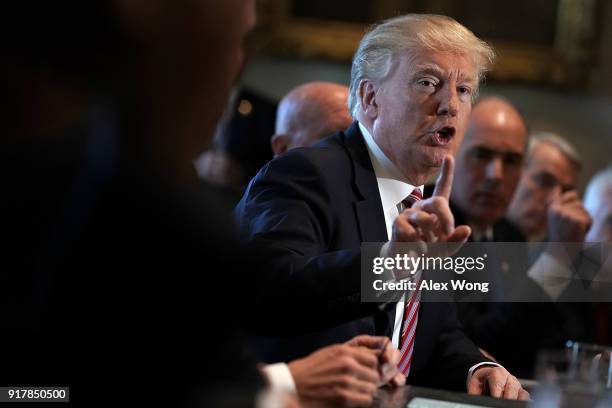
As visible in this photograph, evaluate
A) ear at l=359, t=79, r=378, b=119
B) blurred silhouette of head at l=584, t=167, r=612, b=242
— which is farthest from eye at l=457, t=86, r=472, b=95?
blurred silhouette of head at l=584, t=167, r=612, b=242

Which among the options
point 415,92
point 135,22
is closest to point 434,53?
point 415,92

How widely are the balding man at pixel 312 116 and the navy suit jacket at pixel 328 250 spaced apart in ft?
3.16

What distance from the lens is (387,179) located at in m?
2.26

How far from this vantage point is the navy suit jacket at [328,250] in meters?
1.81

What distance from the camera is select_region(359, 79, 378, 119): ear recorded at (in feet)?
7.98

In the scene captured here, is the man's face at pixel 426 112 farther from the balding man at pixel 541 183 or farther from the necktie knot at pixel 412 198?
the balding man at pixel 541 183

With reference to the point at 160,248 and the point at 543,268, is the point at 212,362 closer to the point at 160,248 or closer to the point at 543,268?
the point at 160,248

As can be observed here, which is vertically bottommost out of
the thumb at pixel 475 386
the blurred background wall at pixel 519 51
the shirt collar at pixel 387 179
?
the thumb at pixel 475 386

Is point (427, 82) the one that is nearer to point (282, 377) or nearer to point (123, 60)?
point (282, 377)

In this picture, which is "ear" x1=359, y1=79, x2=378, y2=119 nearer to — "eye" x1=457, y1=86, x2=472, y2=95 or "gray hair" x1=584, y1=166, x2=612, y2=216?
"eye" x1=457, y1=86, x2=472, y2=95

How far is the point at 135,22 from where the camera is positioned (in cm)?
100

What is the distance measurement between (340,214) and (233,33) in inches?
41.3

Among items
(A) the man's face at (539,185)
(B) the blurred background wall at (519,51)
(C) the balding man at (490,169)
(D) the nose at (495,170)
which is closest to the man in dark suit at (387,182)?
(C) the balding man at (490,169)

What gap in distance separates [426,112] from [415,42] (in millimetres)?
184
